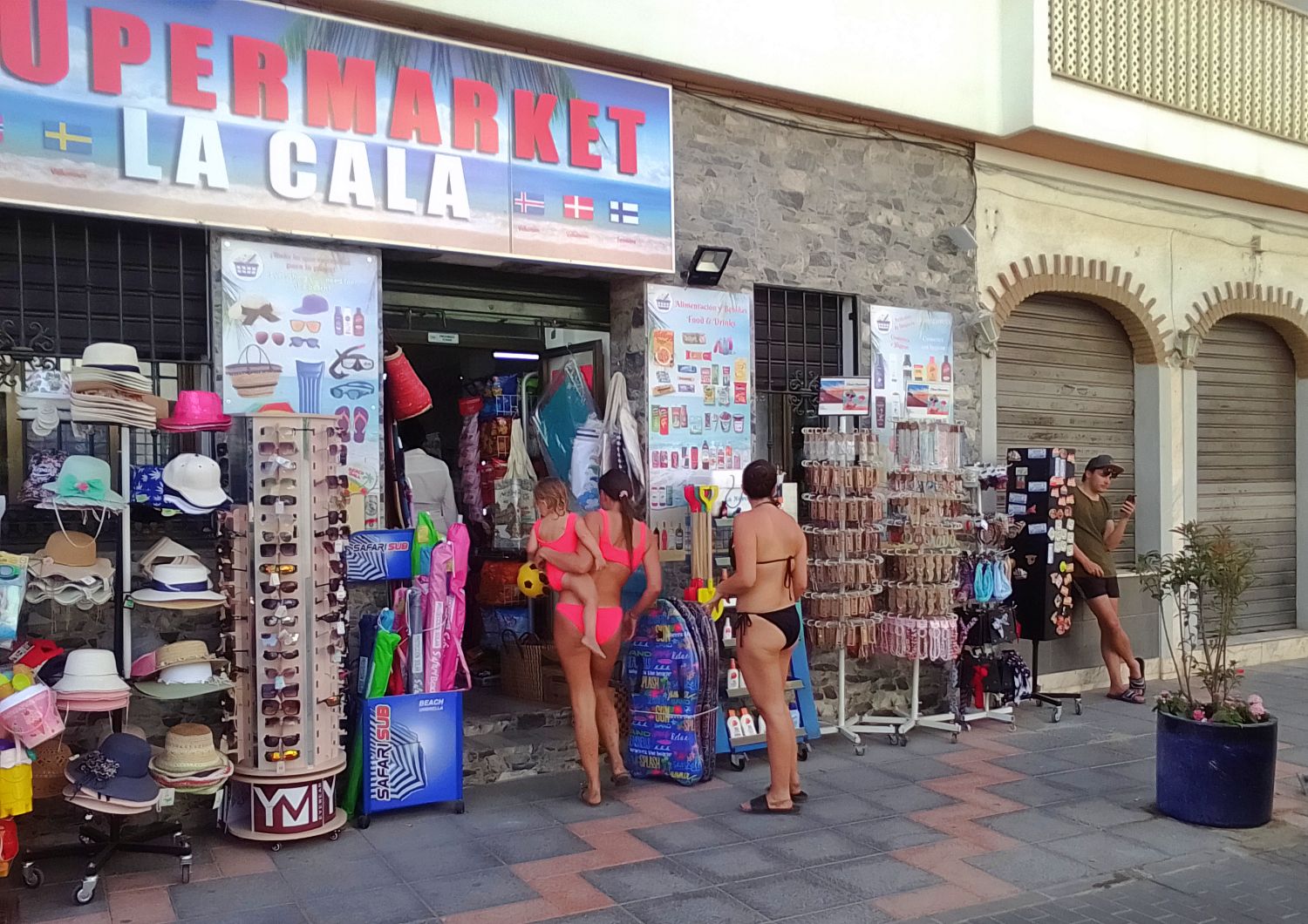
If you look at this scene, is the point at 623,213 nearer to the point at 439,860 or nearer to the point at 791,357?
the point at 791,357

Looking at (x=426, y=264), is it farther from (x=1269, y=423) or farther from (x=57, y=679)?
(x=1269, y=423)

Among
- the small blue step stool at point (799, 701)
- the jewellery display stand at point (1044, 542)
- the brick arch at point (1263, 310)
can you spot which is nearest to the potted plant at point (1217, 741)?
the small blue step stool at point (799, 701)

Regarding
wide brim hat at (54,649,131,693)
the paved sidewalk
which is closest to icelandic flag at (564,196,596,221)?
the paved sidewalk

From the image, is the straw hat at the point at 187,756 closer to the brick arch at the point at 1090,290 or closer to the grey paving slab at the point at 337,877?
the grey paving slab at the point at 337,877

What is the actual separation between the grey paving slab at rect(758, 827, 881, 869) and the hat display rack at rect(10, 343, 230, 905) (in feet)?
8.65

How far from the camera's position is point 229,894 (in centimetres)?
448

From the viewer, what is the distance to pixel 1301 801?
6.00m

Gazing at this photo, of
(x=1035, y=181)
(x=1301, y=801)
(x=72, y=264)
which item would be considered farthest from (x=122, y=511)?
(x=1035, y=181)

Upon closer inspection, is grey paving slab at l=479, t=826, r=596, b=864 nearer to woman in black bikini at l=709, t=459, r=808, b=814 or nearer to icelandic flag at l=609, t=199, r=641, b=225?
woman in black bikini at l=709, t=459, r=808, b=814

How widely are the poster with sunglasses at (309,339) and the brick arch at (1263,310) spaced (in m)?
7.84

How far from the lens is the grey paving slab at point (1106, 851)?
4988mm

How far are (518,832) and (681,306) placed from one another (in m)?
3.53

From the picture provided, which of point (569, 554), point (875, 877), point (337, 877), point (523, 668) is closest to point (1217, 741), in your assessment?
point (875, 877)

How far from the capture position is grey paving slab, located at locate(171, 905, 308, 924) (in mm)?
4215
